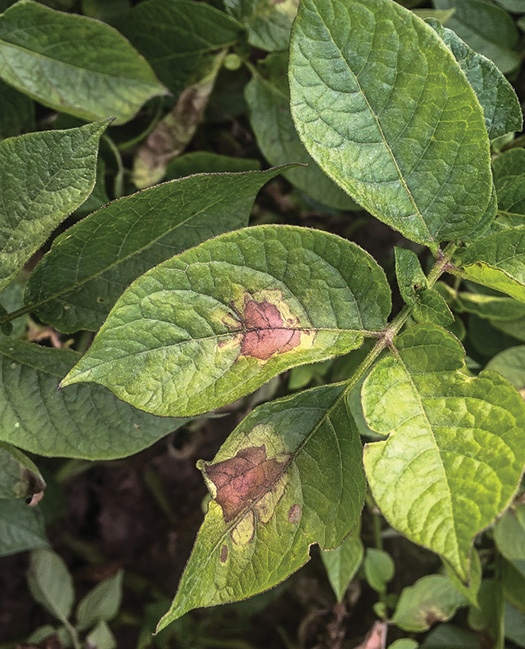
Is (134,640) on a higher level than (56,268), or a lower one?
lower

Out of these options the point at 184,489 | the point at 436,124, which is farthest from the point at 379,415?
the point at 184,489

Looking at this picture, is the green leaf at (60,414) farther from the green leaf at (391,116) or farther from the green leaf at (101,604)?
the green leaf at (101,604)

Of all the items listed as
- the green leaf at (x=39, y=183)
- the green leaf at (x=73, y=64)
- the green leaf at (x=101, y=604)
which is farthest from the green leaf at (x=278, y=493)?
the green leaf at (x=101, y=604)

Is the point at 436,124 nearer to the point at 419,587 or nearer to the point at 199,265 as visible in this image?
the point at 199,265

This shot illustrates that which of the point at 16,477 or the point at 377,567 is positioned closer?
the point at 16,477

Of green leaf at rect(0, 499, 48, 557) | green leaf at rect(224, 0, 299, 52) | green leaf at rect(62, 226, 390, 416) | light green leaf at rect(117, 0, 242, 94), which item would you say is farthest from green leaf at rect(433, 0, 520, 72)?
green leaf at rect(0, 499, 48, 557)

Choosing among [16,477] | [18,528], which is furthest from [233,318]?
[18,528]

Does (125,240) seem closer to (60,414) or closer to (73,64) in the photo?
(60,414)
